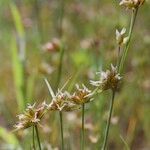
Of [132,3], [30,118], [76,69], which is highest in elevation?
[76,69]

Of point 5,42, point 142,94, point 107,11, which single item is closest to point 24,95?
point 142,94

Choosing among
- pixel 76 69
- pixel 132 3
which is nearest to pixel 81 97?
Answer: pixel 132 3

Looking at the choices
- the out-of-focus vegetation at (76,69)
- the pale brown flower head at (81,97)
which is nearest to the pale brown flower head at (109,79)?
the pale brown flower head at (81,97)

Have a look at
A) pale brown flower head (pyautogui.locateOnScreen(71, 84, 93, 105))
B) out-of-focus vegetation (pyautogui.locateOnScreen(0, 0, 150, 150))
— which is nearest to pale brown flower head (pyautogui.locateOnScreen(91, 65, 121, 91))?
pale brown flower head (pyautogui.locateOnScreen(71, 84, 93, 105))

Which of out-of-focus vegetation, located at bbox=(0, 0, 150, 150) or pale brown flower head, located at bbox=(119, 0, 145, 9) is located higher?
out-of-focus vegetation, located at bbox=(0, 0, 150, 150)

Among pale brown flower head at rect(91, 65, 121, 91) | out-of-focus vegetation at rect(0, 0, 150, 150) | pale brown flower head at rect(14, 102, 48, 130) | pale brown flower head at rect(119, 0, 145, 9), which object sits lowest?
pale brown flower head at rect(14, 102, 48, 130)

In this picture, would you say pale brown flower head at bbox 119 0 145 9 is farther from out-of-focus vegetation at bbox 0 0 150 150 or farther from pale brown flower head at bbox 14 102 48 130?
out-of-focus vegetation at bbox 0 0 150 150

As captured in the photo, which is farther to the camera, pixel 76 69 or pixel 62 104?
pixel 76 69

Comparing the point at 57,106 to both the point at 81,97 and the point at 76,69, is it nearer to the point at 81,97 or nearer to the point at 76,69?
the point at 81,97
